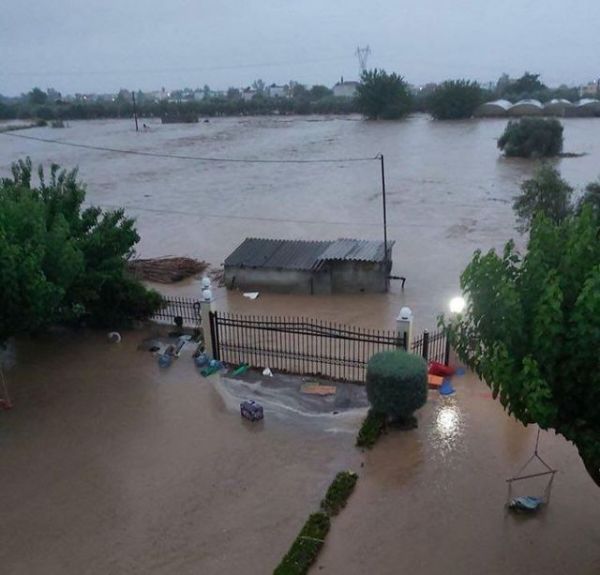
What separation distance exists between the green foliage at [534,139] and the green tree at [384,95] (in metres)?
32.0

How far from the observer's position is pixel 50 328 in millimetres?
14422

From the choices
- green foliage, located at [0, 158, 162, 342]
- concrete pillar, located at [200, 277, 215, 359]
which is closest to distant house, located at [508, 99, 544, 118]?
green foliage, located at [0, 158, 162, 342]

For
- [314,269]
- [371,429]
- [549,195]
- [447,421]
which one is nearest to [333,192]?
[549,195]

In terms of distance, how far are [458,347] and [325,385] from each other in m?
5.38

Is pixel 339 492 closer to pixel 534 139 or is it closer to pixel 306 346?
pixel 306 346

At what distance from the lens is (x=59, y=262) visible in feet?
36.1

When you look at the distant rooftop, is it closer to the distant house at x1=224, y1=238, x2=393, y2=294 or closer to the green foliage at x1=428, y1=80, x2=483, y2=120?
the distant house at x1=224, y1=238, x2=393, y2=294

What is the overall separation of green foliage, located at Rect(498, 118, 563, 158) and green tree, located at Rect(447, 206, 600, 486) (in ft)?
129

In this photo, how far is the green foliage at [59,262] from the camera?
973cm

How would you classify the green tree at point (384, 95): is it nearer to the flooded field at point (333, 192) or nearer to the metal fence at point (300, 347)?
the flooded field at point (333, 192)

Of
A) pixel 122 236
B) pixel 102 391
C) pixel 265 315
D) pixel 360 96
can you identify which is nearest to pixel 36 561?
pixel 102 391

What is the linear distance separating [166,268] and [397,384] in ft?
39.5

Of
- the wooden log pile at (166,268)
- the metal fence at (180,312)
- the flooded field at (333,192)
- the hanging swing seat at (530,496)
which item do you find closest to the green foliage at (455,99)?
the flooded field at (333,192)

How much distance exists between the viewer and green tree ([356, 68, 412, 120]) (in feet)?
236
